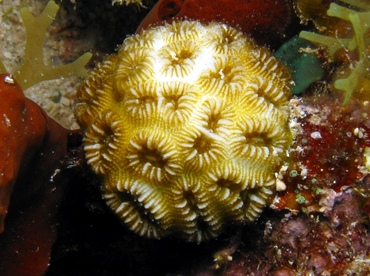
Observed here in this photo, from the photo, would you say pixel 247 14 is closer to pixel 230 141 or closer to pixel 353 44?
pixel 353 44

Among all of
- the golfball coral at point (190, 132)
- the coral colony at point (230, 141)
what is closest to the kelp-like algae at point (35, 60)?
the coral colony at point (230, 141)

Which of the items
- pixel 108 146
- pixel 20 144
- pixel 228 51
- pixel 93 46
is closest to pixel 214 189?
pixel 108 146

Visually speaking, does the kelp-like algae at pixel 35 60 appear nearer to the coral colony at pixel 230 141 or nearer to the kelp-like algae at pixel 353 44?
the coral colony at pixel 230 141

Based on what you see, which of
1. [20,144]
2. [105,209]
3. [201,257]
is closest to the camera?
[20,144]

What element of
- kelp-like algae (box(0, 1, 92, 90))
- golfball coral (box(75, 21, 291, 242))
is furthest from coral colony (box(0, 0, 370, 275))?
kelp-like algae (box(0, 1, 92, 90))

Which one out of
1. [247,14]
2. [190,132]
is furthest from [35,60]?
[247,14]

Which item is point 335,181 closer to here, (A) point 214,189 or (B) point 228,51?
(A) point 214,189
